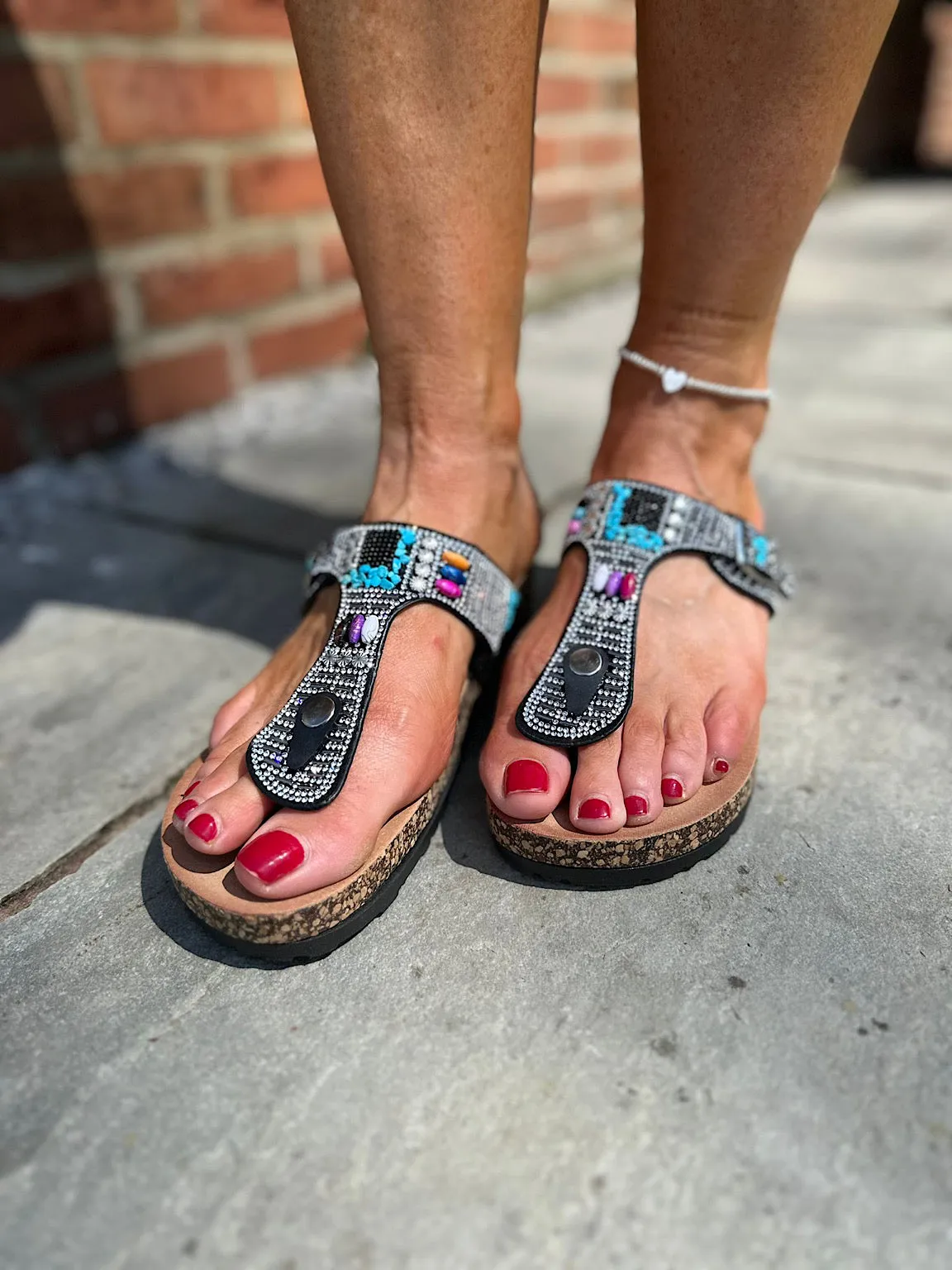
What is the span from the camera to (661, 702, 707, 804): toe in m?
0.73

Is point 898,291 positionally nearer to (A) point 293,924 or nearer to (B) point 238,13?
(B) point 238,13

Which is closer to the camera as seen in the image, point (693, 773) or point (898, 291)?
point (693, 773)

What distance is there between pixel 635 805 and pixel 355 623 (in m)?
0.28

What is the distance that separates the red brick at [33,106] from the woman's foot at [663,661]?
0.99 meters

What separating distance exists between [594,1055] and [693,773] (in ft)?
0.76

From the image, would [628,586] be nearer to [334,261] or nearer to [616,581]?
[616,581]

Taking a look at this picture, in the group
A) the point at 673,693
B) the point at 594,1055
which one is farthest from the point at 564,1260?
the point at 673,693

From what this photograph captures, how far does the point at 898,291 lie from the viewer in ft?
7.70

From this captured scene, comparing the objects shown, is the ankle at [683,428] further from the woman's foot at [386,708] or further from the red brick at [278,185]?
the red brick at [278,185]

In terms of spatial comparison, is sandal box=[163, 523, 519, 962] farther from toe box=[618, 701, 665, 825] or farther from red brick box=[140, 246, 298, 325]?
red brick box=[140, 246, 298, 325]

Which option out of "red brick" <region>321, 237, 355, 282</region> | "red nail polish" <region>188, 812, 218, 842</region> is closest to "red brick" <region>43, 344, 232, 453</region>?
"red brick" <region>321, 237, 355, 282</region>

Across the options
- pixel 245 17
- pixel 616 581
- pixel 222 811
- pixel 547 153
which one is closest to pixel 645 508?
pixel 616 581

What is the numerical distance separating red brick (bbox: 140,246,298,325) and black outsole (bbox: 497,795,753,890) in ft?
4.16

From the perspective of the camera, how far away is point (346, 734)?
2.39 ft
